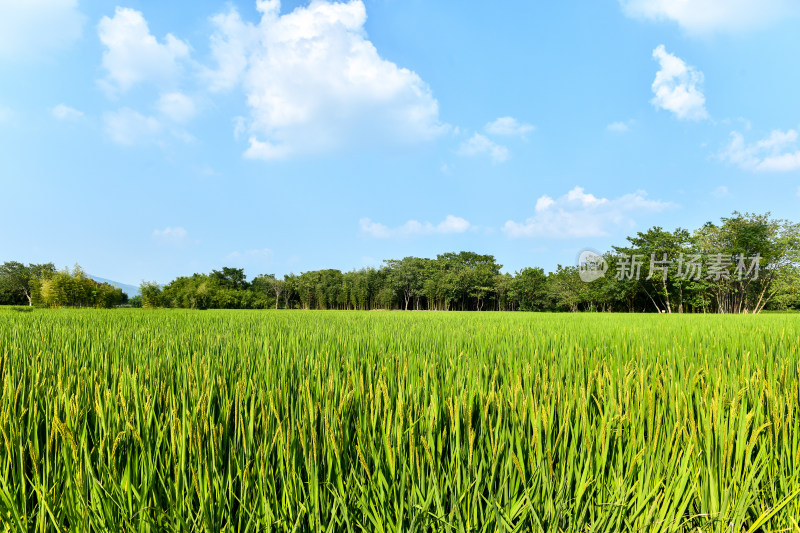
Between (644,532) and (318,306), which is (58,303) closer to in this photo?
(644,532)

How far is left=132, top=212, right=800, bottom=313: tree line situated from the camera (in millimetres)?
30859

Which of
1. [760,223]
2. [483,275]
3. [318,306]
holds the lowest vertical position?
[318,306]

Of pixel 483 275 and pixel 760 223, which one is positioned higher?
pixel 760 223

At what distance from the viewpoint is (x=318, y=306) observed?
6356 cm

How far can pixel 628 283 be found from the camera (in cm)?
3478

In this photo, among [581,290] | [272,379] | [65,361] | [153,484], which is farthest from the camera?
[581,290]

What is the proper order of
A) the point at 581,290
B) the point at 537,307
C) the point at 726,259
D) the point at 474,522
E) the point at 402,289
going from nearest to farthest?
1. the point at 474,522
2. the point at 726,259
3. the point at 581,290
4. the point at 537,307
5. the point at 402,289

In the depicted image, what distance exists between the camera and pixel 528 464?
3.98 feet

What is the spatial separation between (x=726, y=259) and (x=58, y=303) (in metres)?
48.5

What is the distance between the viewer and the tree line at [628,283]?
30859mm

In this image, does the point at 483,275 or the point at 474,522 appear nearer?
the point at 474,522

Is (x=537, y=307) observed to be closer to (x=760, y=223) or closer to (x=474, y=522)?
(x=760, y=223)

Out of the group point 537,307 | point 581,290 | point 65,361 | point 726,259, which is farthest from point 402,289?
point 65,361

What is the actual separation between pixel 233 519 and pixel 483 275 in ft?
168
